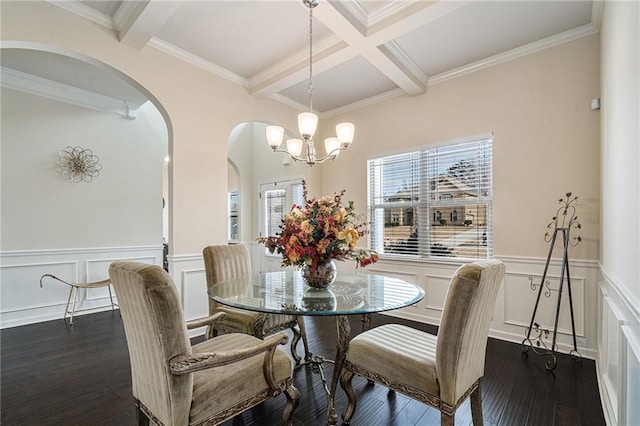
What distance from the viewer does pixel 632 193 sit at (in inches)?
53.1

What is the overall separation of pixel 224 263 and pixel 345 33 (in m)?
2.23

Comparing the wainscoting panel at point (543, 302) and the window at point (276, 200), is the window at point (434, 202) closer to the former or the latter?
the wainscoting panel at point (543, 302)

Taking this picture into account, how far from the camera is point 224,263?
2.72m

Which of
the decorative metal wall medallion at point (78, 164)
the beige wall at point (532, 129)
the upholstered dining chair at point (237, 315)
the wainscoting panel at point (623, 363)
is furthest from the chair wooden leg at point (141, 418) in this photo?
the decorative metal wall medallion at point (78, 164)

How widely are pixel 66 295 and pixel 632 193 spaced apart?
563 centimetres

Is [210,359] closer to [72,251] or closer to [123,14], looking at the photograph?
[123,14]

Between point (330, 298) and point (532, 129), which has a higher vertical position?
point (532, 129)

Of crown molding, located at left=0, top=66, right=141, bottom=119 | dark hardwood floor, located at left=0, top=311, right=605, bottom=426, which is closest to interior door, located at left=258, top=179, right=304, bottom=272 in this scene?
crown molding, located at left=0, top=66, right=141, bottom=119

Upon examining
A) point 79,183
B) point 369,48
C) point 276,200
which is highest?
point 369,48

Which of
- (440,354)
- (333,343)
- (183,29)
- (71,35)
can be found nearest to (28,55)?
(71,35)

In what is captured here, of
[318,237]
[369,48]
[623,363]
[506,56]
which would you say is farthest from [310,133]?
Result: [506,56]

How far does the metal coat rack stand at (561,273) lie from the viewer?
2684mm

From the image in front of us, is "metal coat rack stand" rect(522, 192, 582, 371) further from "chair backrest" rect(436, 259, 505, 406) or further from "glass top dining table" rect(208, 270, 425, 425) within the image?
"chair backrest" rect(436, 259, 505, 406)

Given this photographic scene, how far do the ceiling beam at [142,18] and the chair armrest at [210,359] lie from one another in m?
2.40
